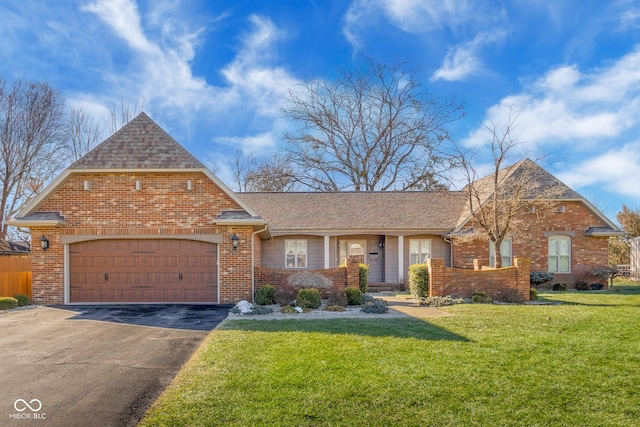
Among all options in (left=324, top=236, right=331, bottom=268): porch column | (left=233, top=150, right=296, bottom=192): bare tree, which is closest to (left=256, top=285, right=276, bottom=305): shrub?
(left=324, top=236, right=331, bottom=268): porch column

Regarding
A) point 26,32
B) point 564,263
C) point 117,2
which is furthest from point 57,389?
point 564,263

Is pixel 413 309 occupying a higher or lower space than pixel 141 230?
lower

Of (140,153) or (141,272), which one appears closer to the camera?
(141,272)

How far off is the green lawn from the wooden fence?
30.8 ft

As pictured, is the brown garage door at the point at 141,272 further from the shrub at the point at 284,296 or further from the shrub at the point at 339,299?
the shrub at the point at 339,299

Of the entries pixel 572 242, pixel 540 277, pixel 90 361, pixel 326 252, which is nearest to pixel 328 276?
pixel 326 252

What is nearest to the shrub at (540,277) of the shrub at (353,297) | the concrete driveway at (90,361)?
the shrub at (353,297)

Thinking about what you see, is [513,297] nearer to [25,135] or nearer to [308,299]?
[308,299]

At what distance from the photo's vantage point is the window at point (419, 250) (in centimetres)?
1995

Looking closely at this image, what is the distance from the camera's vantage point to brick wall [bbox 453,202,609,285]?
19.0 meters

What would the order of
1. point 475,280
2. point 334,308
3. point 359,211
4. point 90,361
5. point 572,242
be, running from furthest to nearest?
point 359,211 → point 572,242 → point 475,280 → point 334,308 → point 90,361

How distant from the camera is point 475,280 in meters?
14.2

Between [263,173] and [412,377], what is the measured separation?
2904 cm

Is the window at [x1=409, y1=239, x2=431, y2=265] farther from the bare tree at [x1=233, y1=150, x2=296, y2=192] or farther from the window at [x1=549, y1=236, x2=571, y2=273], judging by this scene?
the bare tree at [x1=233, y1=150, x2=296, y2=192]
